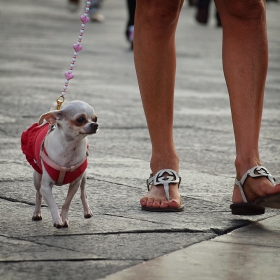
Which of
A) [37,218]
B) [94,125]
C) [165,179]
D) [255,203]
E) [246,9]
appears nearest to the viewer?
[94,125]

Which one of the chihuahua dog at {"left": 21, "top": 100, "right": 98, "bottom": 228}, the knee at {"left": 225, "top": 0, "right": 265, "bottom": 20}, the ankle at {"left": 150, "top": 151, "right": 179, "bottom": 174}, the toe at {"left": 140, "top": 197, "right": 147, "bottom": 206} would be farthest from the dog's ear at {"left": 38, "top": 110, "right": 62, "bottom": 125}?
the knee at {"left": 225, "top": 0, "right": 265, "bottom": 20}

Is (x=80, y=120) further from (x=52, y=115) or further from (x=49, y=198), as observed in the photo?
(x=49, y=198)

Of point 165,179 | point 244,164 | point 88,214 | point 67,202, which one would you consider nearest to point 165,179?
point 165,179

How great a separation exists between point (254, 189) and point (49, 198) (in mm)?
888

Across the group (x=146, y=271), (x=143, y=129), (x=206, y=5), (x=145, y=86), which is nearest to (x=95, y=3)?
(x=206, y=5)

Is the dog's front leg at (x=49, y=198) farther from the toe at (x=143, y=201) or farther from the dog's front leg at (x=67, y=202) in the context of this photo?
the toe at (x=143, y=201)

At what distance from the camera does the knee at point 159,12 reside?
144 inches

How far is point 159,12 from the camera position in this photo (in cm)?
366

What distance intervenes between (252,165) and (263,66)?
0.45 meters

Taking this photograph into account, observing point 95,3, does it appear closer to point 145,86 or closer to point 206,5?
point 206,5

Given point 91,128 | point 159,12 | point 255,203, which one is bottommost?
point 255,203

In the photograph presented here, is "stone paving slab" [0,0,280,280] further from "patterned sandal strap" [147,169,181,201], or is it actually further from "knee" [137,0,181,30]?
"knee" [137,0,181,30]

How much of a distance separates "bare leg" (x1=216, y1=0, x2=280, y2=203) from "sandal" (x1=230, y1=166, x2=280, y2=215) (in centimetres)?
4

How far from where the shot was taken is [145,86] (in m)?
3.80
